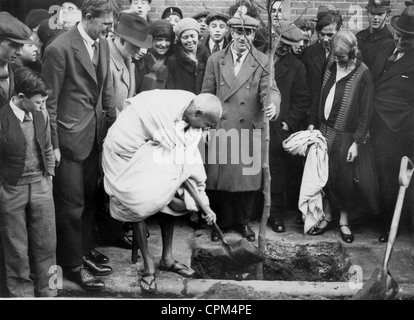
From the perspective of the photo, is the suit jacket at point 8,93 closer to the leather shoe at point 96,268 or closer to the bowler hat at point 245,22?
the leather shoe at point 96,268

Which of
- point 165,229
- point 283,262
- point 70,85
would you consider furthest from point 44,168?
point 283,262

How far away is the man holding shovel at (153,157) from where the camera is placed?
21.0ft

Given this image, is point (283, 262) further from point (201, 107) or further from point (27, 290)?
point (27, 290)

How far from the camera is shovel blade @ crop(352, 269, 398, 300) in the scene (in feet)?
21.2

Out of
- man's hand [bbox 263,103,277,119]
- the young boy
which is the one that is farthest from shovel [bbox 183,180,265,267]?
the young boy

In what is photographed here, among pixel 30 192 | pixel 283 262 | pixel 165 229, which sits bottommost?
pixel 283 262

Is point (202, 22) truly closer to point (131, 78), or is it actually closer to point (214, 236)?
point (131, 78)

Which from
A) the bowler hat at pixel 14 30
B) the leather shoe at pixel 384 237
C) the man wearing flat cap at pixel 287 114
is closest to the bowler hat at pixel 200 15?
the man wearing flat cap at pixel 287 114

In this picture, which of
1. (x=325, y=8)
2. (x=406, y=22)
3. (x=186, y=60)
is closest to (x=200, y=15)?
(x=186, y=60)

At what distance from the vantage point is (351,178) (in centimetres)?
705

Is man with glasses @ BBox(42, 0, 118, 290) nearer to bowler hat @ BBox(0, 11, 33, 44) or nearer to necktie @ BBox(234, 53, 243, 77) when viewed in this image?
bowler hat @ BBox(0, 11, 33, 44)

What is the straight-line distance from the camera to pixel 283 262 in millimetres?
7223

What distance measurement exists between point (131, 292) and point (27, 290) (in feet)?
2.99

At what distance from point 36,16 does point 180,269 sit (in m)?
2.72
